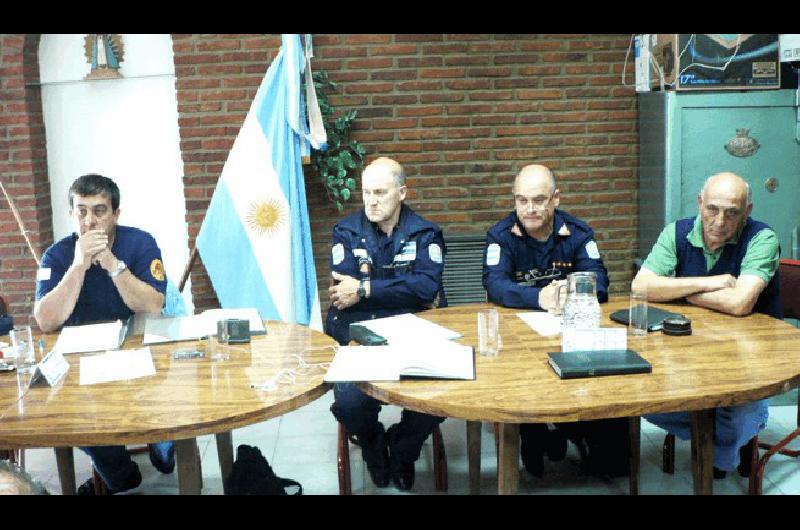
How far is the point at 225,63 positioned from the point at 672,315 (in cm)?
287

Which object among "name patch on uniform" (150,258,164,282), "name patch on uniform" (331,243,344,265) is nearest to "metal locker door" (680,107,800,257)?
"name patch on uniform" (331,243,344,265)

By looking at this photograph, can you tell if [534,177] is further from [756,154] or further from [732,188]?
[756,154]

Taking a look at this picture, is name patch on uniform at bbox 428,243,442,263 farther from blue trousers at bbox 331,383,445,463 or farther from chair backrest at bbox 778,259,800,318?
chair backrest at bbox 778,259,800,318

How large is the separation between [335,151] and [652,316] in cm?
230

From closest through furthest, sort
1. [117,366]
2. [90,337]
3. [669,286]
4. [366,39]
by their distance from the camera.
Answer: [117,366] → [90,337] → [669,286] → [366,39]

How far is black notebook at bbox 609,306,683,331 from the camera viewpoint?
99.6 inches

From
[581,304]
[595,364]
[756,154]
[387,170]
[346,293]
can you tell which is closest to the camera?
[595,364]

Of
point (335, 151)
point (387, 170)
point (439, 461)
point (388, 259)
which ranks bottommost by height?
point (439, 461)

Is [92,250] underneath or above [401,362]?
above

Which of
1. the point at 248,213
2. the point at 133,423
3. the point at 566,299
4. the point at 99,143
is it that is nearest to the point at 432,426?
the point at 566,299

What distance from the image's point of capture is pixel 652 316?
8.61 ft

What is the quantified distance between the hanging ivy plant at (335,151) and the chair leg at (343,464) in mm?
1764

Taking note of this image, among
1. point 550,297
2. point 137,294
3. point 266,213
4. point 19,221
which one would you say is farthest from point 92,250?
point 19,221

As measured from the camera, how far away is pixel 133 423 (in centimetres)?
188
